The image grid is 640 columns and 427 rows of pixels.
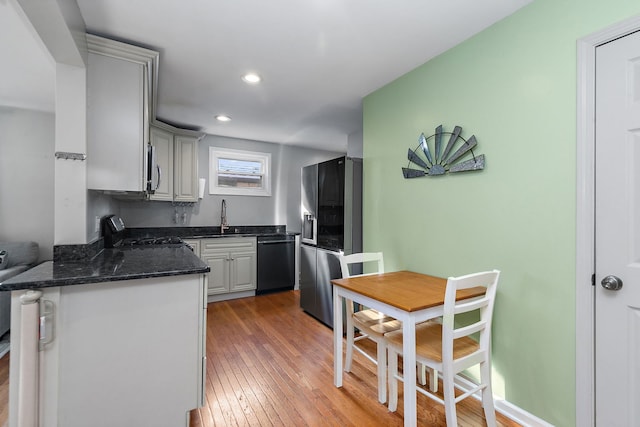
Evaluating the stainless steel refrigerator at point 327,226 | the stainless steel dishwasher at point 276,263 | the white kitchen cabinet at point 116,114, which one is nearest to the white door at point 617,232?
the stainless steel refrigerator at point 327,226

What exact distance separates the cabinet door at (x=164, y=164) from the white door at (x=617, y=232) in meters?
4.10

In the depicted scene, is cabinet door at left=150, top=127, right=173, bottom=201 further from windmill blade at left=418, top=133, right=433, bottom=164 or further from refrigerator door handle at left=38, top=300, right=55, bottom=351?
windmill blade at left=418, top=133, right=433, bottom=164

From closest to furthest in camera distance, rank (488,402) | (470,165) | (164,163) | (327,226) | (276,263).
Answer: (488,402) → (470,165) → (327,226) → (164,163) → (276,263)

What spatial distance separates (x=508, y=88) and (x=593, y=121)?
1.65ft

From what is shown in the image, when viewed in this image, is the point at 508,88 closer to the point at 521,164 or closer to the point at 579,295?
the point at 521,164

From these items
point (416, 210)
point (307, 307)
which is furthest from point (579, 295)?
point (307, 307)

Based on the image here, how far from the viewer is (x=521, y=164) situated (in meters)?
1.73

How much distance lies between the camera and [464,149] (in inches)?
79.7

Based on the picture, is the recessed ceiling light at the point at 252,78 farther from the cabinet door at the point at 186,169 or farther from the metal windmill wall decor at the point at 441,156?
the cabinet door at the point at 186,169

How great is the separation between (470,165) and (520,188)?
348 millimetres

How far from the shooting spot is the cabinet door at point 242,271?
4.21 meters

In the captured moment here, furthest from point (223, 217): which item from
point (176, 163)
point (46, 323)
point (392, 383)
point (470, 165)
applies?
point (470, 165)

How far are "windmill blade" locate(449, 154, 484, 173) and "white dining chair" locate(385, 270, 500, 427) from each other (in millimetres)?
708

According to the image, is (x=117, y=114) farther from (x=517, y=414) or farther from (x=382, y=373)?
(x=517, y=414)
